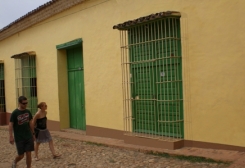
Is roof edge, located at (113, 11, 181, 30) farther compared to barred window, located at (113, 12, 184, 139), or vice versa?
barred window, located at (113, 12, 184, 139)

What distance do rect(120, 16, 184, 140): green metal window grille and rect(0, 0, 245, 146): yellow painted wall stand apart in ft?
0.68

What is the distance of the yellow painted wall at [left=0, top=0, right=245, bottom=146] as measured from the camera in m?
5.76

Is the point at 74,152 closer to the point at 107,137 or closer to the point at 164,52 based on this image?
the point at 107,137

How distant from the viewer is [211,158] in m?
5.64

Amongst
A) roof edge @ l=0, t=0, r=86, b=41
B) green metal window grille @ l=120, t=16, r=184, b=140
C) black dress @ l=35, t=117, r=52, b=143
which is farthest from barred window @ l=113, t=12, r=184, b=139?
roof edge @ l=0, t=0, r=86, b=41

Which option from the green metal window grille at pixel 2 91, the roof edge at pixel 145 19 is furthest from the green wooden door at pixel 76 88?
the green metal window grille at pixel 2 91

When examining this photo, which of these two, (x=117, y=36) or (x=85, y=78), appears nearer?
(x=117, y=36)

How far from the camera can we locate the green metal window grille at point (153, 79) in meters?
6.68

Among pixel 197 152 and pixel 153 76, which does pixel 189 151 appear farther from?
pixel 153 76

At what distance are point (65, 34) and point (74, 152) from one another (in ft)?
13.7

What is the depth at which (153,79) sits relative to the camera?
23.7 ft

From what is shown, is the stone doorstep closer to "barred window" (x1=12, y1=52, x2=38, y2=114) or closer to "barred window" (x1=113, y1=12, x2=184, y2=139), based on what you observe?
"barred window" (x1=113, y1=12, x2=184, y2=139)

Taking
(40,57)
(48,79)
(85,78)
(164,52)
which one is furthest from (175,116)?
(40,57)

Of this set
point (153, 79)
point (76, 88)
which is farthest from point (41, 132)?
point (76, 88)
